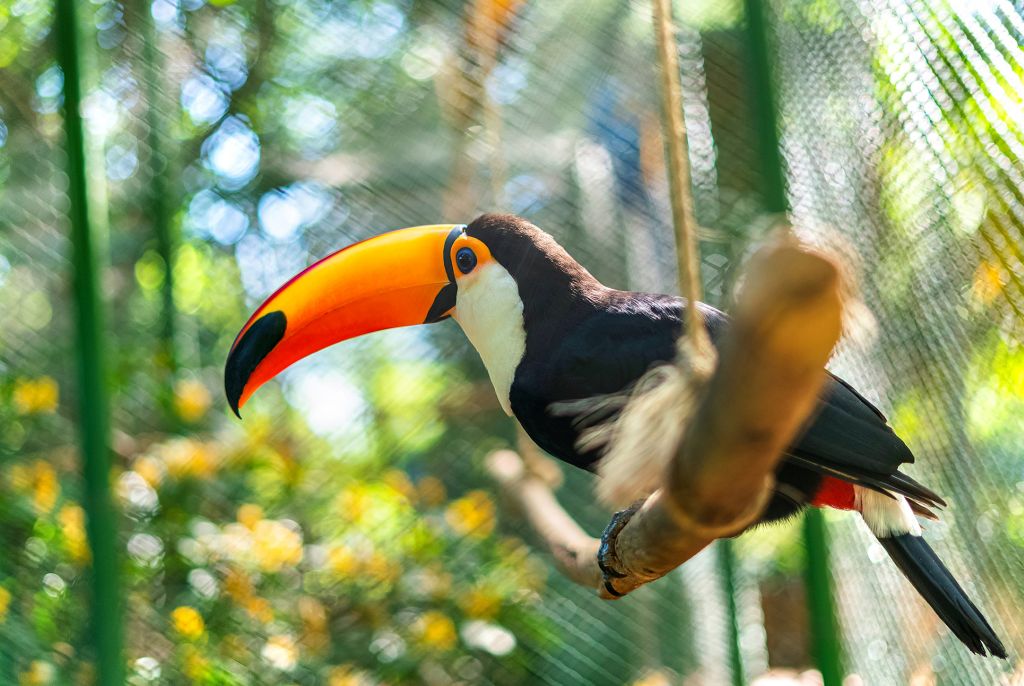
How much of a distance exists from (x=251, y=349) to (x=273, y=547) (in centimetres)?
73

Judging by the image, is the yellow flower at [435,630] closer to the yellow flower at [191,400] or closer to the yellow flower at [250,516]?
the yellow flower at [250,516]

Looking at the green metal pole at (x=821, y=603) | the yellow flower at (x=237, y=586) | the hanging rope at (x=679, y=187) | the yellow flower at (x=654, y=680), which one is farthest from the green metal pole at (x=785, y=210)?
the yellow flower at (x=237, y=586)

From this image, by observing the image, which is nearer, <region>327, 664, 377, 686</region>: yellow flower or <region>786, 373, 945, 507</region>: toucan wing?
<region>786, 373, 945, 507</region>: toucan wing

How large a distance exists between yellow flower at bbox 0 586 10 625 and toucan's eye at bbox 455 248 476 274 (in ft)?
2.78

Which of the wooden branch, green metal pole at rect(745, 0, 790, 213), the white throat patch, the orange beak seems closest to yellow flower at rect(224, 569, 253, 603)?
the orange beak

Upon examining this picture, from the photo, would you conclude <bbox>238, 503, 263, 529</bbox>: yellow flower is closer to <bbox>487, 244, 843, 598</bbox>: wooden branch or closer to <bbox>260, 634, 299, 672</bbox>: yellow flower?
<bbox>260, 634, 299, 672</bbox>: yellow flower

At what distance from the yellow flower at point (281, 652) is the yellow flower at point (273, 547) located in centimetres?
13

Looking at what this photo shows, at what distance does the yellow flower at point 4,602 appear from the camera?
141cm

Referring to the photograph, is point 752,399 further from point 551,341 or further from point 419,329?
point 419,329

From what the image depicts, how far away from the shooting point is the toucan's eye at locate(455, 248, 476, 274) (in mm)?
1244

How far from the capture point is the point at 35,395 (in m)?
1.54

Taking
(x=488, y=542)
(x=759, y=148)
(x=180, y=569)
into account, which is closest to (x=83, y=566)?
Result: (x=180, y=569)

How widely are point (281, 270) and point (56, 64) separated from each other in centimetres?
49

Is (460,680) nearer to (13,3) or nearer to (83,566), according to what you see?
(83,566)
